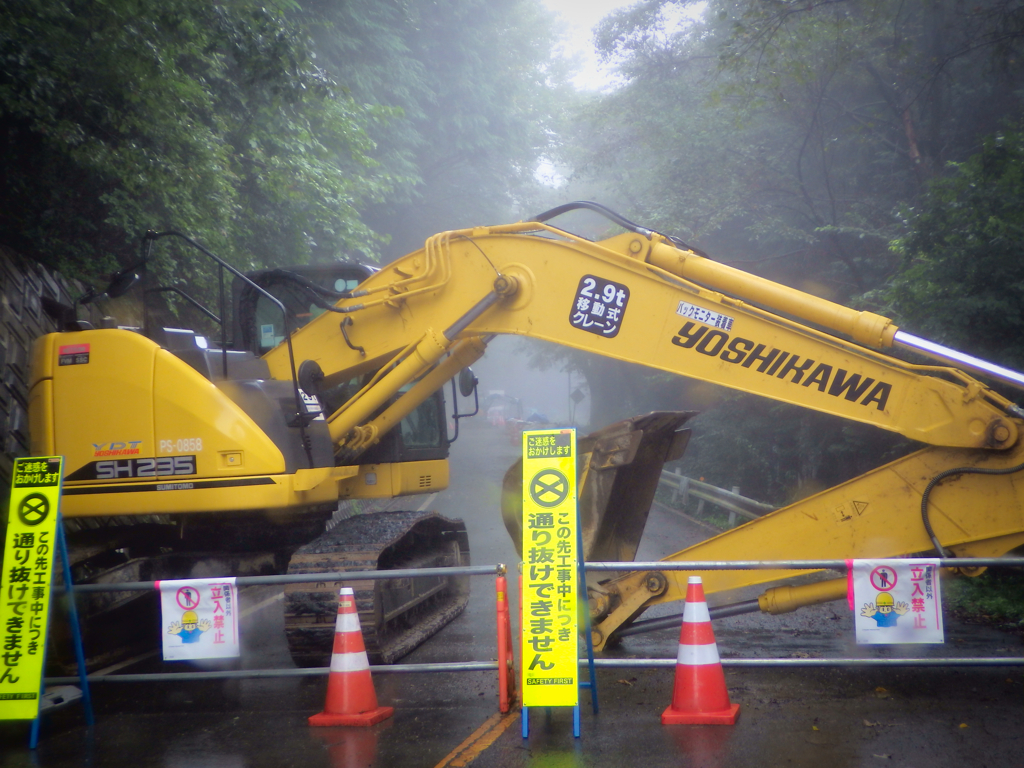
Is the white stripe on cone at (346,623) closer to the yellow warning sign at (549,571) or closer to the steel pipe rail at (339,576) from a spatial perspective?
the steel pipe rail at (339,576)

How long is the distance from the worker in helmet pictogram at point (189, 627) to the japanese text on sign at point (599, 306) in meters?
3.27

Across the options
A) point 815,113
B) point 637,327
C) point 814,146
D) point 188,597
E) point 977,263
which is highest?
point 814,146

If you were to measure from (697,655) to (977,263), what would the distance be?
22.5 ft

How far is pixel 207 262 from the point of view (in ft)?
42.1

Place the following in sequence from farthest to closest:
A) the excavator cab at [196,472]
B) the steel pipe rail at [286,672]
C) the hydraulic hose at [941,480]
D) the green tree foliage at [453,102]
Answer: the green tree foliage at [453,102]
the excavator cab at [196,472]
the steel pipe rail at [286,672]
the hydraulic hose at [941,480]

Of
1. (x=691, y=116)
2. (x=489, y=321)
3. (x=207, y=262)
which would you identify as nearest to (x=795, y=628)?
(x=489, y=321)

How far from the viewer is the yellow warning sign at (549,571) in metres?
4.77

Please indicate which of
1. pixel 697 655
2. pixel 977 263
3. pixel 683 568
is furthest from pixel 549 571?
pixel 977 263

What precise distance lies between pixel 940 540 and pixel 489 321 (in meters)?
3.47

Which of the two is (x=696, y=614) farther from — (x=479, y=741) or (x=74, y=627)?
(x=74, y=627)

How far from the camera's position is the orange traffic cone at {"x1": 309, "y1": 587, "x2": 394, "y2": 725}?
5238 mm

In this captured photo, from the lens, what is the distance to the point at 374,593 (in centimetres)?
629

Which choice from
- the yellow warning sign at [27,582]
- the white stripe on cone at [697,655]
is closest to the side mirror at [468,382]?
the yellow warning sign at [27,582]

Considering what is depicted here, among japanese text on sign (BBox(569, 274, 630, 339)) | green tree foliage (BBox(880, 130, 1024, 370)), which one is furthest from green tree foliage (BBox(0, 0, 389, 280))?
green tree foliage (BBox(880, 130, 1024, 370))
